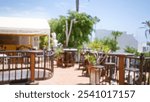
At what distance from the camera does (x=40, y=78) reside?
19.7 feet

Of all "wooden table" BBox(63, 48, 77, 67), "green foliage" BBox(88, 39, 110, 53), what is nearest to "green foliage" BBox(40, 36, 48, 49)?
"wooden table" BBox(63, 48, 77, 67)

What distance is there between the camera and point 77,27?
14.3m

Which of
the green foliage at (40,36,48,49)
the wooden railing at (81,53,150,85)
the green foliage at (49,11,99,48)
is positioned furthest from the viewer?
the green foliage at (49,11,99,48)

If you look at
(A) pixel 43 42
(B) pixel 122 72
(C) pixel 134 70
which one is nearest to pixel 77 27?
(A) pixel 43 42

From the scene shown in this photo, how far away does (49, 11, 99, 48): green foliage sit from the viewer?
46.4ft

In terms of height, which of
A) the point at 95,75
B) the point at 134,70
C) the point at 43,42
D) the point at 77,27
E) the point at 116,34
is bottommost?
the point at 95,75

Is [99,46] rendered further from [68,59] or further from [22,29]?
[22,29]

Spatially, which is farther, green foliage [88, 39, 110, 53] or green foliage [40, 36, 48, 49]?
green foliage [40, 36, 48, 49]

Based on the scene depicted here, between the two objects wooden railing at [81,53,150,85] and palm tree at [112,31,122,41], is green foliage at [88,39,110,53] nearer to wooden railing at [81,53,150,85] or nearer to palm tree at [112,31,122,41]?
wooden railing at [81,53,150,85]

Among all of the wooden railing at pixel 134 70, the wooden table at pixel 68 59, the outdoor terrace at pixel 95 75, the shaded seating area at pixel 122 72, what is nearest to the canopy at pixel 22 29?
the wooden table at pixel 68 59

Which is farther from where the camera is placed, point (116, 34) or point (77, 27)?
point (116, 34)

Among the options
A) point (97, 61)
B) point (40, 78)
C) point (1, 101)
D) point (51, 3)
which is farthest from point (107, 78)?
point (1, 101)

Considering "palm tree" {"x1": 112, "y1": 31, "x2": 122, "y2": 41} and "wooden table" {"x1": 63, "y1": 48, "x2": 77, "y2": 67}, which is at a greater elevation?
"palm tree" {"x1": 112, "y1": 31, "x2": 122, "y2": 41}

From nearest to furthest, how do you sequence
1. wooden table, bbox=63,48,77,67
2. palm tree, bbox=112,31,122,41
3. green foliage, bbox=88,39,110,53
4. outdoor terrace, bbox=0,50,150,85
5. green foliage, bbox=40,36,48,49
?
outdoor terrace, bbox=0,50,150,85 < green foliage, bbox=88,39,110,53 < wooden table, bbox=63,48,77,67 < green foliage, bbox=40,36,48,49 < palm tree, bbox=112,31,122,41
